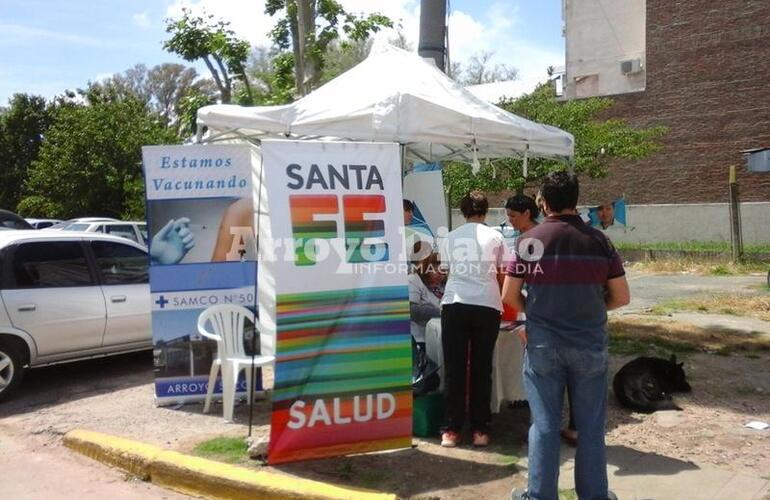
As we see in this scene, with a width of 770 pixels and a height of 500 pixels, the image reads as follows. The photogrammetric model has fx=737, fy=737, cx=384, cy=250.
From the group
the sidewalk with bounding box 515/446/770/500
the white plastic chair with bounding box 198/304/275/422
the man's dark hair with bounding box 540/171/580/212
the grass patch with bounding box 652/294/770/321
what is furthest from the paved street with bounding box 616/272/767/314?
the man's dark hair with bounding box 540/171/580/212

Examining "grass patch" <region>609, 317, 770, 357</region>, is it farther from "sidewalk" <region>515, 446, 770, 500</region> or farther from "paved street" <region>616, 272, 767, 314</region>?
"sidewalk" <region>515, 446, 770, 500</region>

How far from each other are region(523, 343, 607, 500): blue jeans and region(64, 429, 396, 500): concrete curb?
3.23 ft

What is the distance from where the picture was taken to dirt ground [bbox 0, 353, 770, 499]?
4.96 meters

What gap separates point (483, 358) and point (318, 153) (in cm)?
191

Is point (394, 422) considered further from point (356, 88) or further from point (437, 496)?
point (356, 88)

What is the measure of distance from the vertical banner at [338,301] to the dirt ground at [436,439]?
0.88ft

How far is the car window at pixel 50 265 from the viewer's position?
290 inches

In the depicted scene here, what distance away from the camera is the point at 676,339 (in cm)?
959

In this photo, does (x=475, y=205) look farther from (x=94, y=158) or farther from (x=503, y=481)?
(x=94, y=158)

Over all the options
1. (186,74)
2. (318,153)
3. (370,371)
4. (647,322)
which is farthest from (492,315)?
(186,74)

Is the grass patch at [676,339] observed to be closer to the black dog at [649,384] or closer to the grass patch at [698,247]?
the black dog at [649,384]

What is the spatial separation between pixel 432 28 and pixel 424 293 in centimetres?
382

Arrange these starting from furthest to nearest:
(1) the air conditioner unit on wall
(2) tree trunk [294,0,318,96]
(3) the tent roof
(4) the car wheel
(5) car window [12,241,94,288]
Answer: (1) the air conditioner unit on wall, (2) tree trunk [294,0,318,96], (5) car window [12,241,94,288], (4) the car wheel, (3) the tent roof

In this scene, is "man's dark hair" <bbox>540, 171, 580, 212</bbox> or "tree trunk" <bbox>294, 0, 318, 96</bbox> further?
"tree trunk" <bbox>294, 0, 318, 96</bbox>
